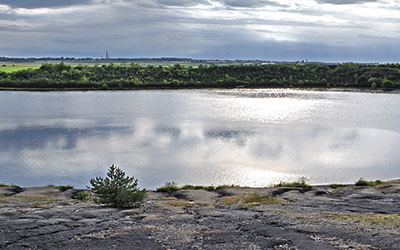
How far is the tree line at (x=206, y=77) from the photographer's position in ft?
302

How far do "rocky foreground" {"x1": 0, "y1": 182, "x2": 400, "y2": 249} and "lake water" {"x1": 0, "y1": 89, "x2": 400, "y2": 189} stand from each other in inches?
305

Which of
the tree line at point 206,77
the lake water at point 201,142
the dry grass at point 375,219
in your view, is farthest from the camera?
the tree line at point 206,77

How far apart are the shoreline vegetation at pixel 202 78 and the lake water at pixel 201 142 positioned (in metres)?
30.7

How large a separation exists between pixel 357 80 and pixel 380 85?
18.4ft

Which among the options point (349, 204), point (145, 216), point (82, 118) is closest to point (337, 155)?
point (349, 204)

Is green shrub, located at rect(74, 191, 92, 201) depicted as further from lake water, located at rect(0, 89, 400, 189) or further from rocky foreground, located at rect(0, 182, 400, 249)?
lake water, located at rect(0, 89, 400, 189)

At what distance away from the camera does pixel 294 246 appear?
392 inches

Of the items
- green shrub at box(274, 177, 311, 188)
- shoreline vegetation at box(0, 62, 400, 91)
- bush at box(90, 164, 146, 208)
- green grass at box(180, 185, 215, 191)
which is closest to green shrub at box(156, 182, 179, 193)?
green grass at box(180, 185, 215, 191)

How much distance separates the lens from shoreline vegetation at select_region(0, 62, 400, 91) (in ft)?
299

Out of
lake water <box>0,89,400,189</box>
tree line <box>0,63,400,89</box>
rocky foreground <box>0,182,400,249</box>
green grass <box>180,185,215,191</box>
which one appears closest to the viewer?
rocky foreground <box>0,182,400,249</box>

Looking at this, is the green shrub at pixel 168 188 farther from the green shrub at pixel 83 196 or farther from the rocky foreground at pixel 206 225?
the rocky foreground at pixel 206 225

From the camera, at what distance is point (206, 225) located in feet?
39.8

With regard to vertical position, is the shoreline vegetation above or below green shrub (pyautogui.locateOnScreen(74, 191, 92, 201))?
above

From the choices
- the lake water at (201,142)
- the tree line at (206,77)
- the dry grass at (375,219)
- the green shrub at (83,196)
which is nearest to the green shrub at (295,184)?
the lake water at (201,142)
